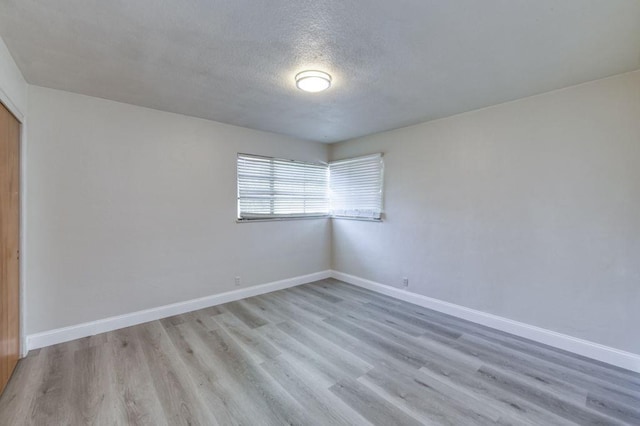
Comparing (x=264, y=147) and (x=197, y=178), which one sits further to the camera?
(x=264, y=147)

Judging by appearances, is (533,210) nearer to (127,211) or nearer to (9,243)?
(127,211)

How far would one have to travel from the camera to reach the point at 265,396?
206 cm

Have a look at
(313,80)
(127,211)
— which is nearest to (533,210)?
(313,80)

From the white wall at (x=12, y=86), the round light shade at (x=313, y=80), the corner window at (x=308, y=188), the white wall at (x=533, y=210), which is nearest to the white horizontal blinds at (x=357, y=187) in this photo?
the corner window at (x=308, y=188)

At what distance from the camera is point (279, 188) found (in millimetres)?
4570

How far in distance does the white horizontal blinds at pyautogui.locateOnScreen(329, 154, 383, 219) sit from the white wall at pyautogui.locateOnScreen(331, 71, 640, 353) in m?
0.28

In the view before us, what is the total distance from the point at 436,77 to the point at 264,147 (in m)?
2.68

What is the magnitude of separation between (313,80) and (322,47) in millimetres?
403

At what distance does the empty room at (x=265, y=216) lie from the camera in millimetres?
1864

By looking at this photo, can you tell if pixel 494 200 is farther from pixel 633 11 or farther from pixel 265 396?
pixel 265 396

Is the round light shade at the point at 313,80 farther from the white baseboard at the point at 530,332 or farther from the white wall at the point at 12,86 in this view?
the white baseboard at the point at 530,332

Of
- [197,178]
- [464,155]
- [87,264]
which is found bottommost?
[87,264]

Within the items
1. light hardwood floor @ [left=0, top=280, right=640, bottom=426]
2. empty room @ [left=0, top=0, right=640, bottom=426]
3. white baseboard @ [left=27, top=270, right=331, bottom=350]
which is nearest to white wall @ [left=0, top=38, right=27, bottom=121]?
empty room @ [left=0, top=0, right=640, bottom=426]

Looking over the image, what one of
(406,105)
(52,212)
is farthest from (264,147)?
(52,212)
